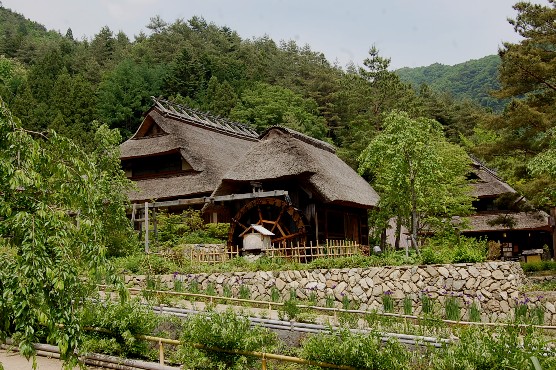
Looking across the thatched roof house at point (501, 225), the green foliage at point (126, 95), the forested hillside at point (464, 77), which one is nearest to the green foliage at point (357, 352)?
the thatched roof house at point (501, 225)

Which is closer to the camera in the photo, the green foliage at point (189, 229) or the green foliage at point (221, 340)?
the green foliage at point (221, 340)

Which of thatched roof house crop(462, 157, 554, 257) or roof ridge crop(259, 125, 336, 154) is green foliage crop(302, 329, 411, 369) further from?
thatched roof house crop(462, 157, 554, 257)

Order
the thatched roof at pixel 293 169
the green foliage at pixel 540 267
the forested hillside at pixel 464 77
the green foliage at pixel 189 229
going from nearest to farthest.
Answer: the thatched roof at pixel 293 169 < the green foliage at pixel 540 267 < the green foliage at pixel 189 229 < the forested hillside at pixel 464 77

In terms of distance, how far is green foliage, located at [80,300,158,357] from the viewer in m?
10.1

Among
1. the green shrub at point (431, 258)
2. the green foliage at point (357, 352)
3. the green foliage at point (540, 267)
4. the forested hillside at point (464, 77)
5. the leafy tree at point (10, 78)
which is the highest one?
the forested hillside at point (464, 77)

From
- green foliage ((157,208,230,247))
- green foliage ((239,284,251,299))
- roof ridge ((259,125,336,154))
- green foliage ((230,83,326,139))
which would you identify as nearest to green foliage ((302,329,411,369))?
green foliage ((239,284,251,299))

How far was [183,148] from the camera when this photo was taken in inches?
1161

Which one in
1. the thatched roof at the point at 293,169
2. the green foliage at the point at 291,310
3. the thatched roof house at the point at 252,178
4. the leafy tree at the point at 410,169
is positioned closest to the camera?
the green foliage at the point at 291,310

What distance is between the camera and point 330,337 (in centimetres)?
847

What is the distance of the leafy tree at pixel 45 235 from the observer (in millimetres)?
5250

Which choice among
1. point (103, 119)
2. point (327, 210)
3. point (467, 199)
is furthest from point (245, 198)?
point (103, 119)

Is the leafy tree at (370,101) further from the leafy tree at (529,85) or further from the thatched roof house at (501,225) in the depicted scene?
the leafy tree at (529,85)

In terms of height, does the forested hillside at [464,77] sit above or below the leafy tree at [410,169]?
above

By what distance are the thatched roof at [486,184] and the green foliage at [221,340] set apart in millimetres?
25749
